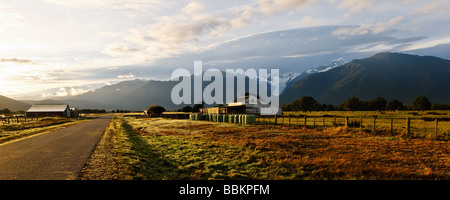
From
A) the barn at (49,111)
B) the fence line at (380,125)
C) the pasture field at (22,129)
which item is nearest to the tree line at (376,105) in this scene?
the fence line at (380,125)

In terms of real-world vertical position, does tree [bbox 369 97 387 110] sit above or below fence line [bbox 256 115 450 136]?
above

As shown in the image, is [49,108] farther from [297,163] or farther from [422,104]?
[422,104]

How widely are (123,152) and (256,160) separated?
855 cm

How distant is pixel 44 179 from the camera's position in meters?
9.01

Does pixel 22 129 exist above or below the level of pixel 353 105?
below

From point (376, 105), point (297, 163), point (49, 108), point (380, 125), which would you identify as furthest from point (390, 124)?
point (376, 105)

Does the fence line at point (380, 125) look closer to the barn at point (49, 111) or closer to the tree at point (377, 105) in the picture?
the barn at point (49, 111)

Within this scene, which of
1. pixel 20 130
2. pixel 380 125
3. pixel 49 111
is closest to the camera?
pixel 20 130

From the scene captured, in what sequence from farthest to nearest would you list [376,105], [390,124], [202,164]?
[376,105]
[390,124]
[202,164]

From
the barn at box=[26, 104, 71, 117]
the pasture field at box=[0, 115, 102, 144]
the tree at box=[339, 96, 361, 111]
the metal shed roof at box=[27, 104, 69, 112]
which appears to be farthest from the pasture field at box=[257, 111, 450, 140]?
the metal shed roof at box=[27, 104, 69, 112]

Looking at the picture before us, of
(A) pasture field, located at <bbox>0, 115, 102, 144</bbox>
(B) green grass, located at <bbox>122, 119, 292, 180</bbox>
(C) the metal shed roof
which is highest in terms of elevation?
(C) the metal shed roof

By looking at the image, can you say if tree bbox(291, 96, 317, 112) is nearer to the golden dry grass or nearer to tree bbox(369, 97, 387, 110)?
tree bbox(369, 97, 387, 110)

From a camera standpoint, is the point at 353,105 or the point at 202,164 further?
the point at 353,105

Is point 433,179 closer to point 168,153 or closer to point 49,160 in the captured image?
point 168,153
